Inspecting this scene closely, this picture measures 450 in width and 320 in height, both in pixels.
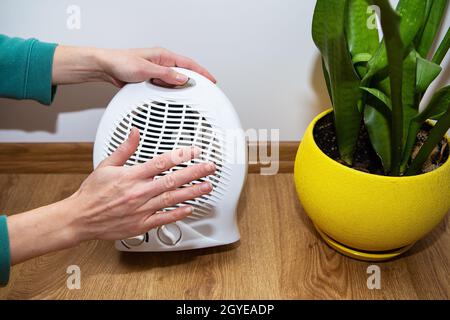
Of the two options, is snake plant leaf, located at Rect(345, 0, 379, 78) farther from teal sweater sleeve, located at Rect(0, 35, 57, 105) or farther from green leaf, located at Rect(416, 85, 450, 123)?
teal sweater sleeve, located at Rect(0, 35, 57, 105)

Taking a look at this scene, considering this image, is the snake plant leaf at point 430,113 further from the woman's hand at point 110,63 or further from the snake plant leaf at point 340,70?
the woman's hand at point 110,63

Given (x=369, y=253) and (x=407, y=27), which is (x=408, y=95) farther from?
(x=369, y=253)

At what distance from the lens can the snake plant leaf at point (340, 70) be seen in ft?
2.62

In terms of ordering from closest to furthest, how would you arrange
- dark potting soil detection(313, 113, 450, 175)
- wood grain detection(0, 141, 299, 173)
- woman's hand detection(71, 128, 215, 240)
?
woman's hand detection(71, 128, 215, 240) → dark potting soil detection(313, 113, 450, 175) → wood grain detection(0, 141, 299, 173)

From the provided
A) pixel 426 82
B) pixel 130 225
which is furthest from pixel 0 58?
pixel 426 82

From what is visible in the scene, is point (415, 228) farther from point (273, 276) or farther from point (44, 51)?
point (44, 51)

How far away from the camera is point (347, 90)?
872mm

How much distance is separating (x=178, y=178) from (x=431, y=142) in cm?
38

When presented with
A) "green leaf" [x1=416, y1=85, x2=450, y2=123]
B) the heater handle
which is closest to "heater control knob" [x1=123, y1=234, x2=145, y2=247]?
the heater handle

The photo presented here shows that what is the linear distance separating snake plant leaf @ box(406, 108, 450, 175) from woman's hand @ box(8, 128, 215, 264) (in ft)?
1.07

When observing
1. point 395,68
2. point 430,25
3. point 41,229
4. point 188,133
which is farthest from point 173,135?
point 430,25

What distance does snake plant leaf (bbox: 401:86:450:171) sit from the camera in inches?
32.5

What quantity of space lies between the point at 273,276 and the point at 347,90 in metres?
0.34

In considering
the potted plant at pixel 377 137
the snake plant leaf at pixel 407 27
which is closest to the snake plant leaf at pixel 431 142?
the potted plant at pixel 377 137
